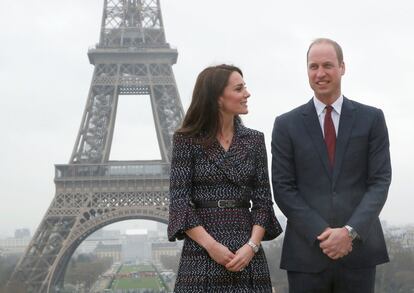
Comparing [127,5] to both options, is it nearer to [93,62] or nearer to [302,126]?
[93,62]

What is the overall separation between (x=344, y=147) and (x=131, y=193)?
2862cm

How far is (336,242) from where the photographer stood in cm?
415

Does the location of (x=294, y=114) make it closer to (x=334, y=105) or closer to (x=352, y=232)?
(x=334, y=105)

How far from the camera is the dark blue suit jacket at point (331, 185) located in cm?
430

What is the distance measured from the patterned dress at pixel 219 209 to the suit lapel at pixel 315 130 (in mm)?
319

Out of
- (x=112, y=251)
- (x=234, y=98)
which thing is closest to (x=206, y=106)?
(x=234, y=98)

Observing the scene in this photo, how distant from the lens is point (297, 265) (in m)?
4.42

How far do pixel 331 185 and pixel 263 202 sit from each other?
414 millimetres

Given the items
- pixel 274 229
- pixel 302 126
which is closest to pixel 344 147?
pixel 302 126

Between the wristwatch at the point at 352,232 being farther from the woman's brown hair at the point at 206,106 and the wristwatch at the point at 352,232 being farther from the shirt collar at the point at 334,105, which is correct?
the woman's brown hair at the point at 206,106

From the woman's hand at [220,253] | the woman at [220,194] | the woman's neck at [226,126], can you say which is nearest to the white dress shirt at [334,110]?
the woman at [220,194]

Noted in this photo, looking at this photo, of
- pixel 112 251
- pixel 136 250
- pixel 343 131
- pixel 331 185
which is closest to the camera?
pixel 331 185

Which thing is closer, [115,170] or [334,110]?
[334,110]

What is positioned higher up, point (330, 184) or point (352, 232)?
point (330, 184)
